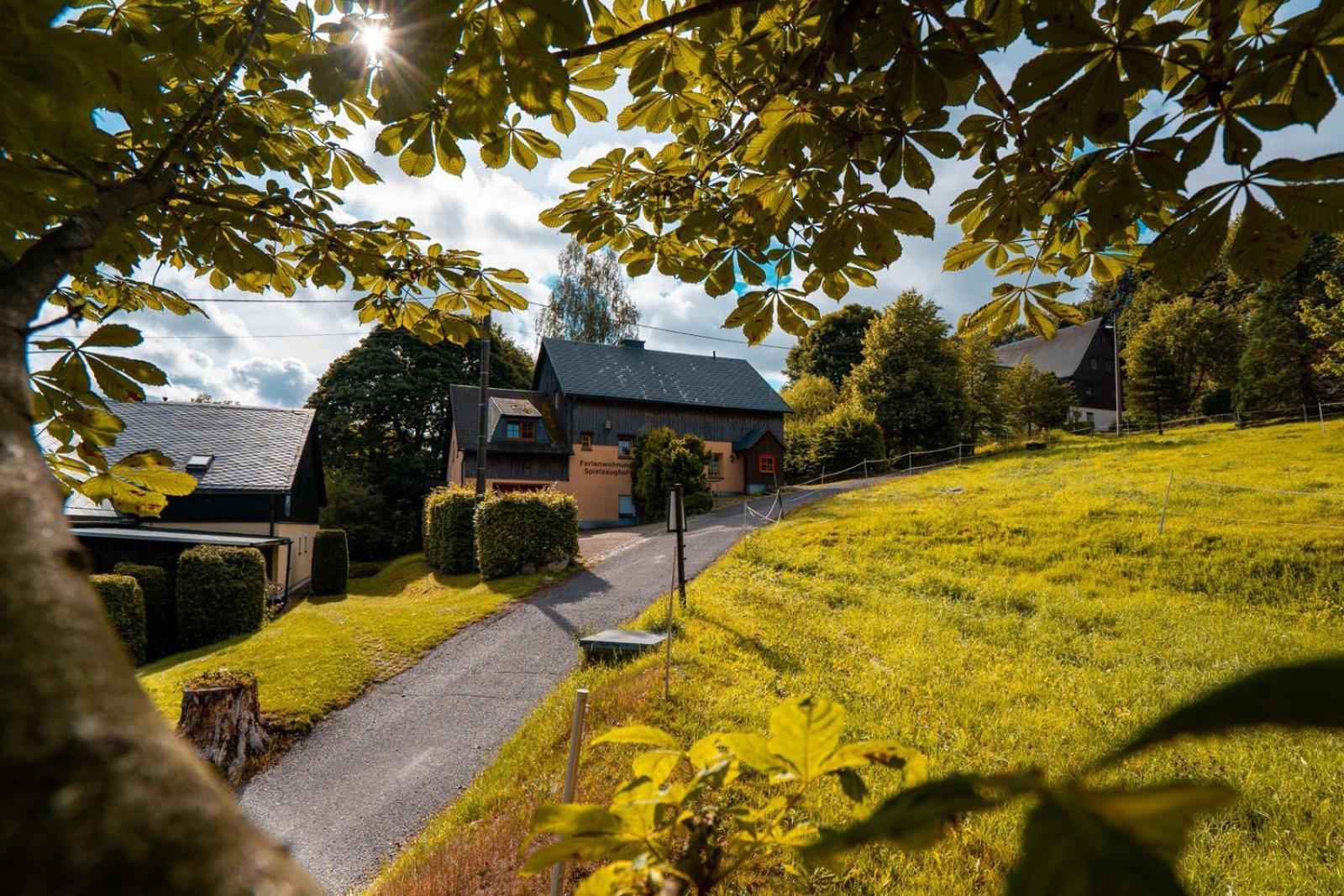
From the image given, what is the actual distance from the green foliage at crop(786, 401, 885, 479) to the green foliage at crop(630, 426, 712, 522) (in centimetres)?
795

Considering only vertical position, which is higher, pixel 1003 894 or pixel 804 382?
pixel 804 382

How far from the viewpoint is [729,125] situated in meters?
2.64

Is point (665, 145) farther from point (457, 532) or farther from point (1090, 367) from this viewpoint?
point (1090, 367)

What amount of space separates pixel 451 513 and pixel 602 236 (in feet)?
56.6

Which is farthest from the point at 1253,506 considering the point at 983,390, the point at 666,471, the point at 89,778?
the point at 983,390

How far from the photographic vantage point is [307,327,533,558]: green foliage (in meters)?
31.8

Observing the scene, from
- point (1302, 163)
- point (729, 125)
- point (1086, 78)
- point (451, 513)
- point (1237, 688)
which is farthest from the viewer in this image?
point (451, 513)

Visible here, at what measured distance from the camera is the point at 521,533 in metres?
15.6

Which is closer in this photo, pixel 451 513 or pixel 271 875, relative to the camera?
pixel 271 875

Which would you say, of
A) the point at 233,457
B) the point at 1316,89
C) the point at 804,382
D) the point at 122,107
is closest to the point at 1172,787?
the point at 1316,89

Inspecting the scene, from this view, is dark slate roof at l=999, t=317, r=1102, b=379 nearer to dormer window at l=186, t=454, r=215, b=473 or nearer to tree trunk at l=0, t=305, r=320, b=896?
dormer window at l=186, t=454, r=215, b=473

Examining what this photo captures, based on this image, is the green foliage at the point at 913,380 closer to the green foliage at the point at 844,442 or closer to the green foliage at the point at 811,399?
the green foliage at the point at 844,442

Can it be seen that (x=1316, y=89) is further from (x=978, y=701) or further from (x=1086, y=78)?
(x=978, y=701)

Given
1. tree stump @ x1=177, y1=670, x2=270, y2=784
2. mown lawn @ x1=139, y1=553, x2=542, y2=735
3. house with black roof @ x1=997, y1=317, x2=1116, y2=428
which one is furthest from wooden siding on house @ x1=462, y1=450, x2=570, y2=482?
house with black roof @ x1=997, y1=317, x2=1116, y2=428
